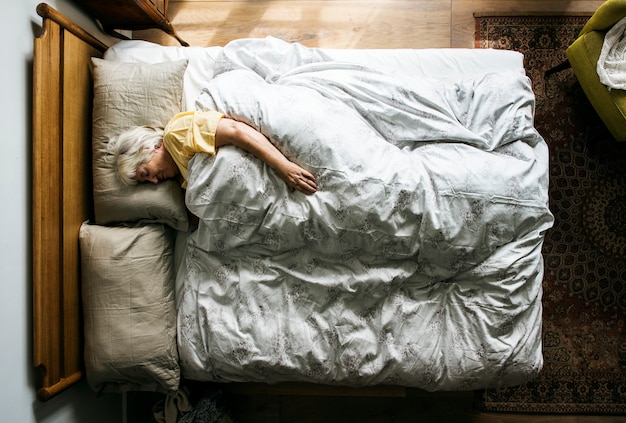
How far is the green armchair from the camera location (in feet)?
4.91

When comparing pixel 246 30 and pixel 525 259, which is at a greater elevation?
pixel 246 30

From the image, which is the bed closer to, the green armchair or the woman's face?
the woman's face

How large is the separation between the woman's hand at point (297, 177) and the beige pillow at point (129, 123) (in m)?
0.38

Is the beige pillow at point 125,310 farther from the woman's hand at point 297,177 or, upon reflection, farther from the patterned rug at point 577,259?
the patterned rug at point 577,259

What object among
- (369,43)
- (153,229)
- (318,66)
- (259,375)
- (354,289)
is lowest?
(259,375)

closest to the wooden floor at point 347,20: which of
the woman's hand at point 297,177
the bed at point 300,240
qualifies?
the bed at point 300,240

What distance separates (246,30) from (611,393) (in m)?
2.18

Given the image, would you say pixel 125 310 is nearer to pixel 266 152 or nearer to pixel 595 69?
pixel 266 152

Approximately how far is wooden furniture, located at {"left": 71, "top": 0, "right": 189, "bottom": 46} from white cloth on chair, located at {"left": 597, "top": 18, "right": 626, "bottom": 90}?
64.2 inches

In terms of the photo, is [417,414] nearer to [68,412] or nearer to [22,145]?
[68,412]

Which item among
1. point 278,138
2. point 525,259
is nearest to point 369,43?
point 278,138

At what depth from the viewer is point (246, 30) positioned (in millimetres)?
1911

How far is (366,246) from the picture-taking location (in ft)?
4.44

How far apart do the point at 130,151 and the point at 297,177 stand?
55 centimetres
